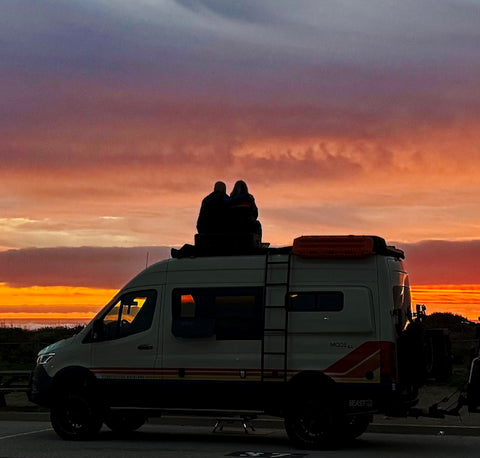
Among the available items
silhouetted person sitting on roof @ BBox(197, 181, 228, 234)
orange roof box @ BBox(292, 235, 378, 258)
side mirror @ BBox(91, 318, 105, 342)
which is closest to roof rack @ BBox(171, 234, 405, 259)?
orange roof box @ BBox(292, 235, 378, 258)

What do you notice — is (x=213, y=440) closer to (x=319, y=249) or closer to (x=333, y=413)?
(x=333, y=413)

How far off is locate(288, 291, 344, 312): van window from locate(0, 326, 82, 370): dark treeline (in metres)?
19.1

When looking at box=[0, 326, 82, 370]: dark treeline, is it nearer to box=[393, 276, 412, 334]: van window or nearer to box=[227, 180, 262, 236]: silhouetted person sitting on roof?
box=[227, 180, 262, 236]: silhouetted person sitting on roof

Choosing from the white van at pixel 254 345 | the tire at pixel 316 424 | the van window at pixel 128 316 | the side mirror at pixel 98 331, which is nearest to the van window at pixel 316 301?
the white van at pixel 254 345

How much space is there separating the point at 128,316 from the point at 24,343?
17.9 metres

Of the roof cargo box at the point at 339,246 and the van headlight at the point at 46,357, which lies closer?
the roof cargo box at the point at 339,246

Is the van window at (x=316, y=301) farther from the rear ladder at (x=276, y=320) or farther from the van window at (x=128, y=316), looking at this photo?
the van window at (x=128, y=316)

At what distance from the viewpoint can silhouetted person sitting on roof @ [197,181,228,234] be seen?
1725cm

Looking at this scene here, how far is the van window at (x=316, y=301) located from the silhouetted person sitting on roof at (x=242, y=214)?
163 cm

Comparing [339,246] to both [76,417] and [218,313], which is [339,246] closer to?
[218,313]

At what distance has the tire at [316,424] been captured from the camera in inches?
627

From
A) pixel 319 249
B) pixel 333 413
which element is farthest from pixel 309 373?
pixel 319 249

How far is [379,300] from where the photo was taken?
51.5ft

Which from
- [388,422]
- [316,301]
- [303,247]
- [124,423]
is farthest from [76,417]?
[388,422]
